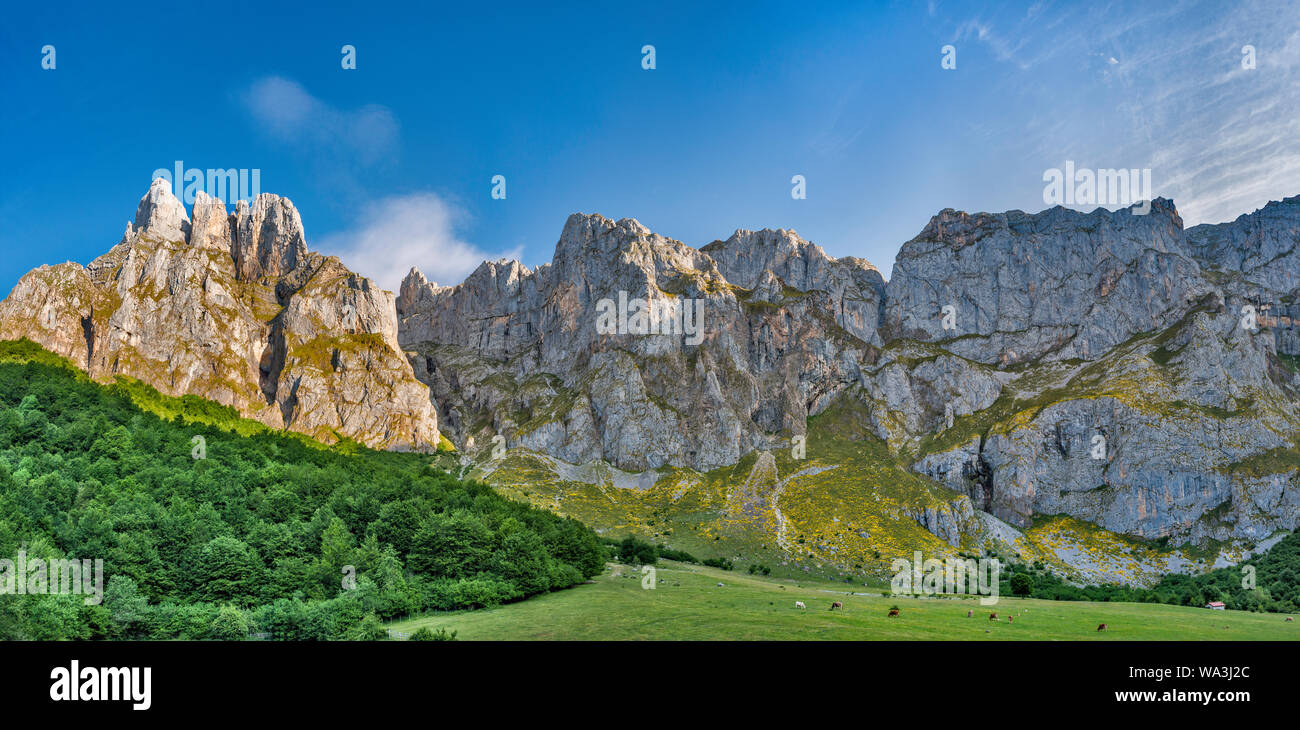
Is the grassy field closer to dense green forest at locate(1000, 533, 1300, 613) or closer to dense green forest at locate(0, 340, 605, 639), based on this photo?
dense green forest at locate(0, 340, 605, 639)

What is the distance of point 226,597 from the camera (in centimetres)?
8056

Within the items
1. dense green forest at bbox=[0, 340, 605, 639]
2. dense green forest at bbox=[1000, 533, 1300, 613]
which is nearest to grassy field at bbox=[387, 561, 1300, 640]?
dense green forest at bbox=[0, 340, 605, 639]

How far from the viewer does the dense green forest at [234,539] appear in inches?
2552

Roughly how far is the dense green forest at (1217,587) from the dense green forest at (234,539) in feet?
346

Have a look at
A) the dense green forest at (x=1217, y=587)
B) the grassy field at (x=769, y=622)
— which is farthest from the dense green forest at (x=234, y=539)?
the dense green forest at (x=1217, y=587)

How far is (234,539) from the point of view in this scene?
8431 cm

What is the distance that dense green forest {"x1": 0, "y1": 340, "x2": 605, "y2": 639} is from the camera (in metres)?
64.8

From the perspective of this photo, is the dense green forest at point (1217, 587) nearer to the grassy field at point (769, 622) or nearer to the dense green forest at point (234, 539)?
the grassy field at point (769, 622)

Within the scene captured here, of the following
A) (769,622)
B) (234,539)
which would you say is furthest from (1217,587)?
(234,539)

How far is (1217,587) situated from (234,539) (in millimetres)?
196039
